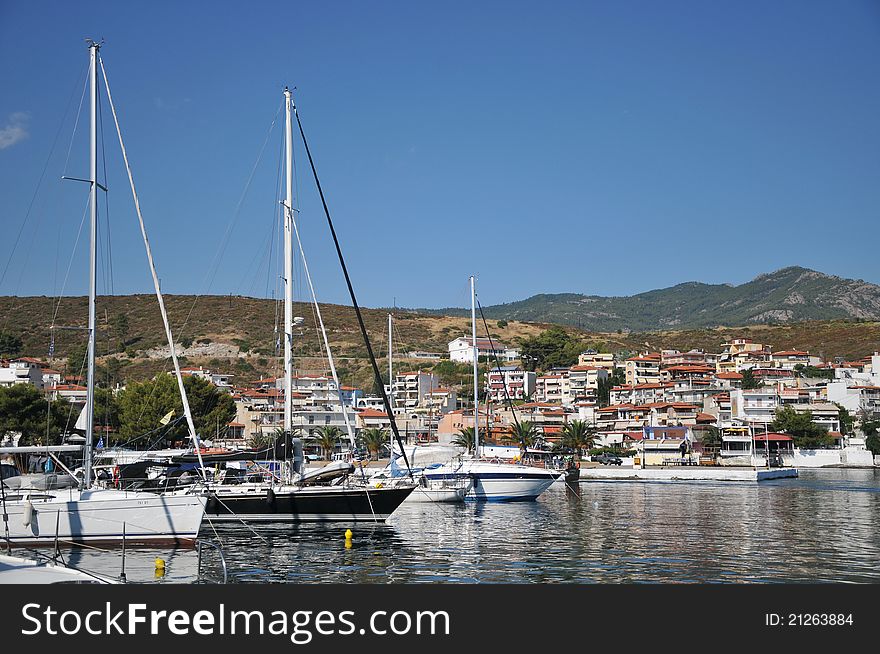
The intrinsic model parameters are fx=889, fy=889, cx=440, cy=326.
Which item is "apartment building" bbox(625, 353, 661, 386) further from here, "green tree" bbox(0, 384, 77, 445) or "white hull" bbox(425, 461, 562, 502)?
"green tree" bbox(0, 384, 77, 445)

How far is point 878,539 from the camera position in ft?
100

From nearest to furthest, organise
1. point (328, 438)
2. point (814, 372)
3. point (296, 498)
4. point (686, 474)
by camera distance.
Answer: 1. point (296, 498)
2. point (686, 474)
3. point (328, 438)
4. point (814, 372)

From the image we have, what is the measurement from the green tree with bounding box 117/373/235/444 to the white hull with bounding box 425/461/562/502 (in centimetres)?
2866

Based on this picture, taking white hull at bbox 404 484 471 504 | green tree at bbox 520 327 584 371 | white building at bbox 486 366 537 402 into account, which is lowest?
white hull at bbox 404 484 471 504

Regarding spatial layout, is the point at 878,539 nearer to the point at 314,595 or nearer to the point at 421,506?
the point at 421,506

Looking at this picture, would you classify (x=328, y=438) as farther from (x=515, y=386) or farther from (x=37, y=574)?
(x=37, y=574)

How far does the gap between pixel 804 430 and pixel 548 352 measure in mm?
59034

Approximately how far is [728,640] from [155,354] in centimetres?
12569

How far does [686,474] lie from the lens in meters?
74.0

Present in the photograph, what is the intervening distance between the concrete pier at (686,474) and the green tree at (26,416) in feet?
137

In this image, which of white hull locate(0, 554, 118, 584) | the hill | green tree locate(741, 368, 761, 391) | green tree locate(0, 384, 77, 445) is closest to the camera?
Answer: white hull locate(0, 554, 118, 584)

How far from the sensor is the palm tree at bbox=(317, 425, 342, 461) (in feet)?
269

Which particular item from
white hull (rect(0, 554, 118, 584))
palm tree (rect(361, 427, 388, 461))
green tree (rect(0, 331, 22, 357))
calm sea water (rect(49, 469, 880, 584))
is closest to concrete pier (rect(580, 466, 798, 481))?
palm tree (rect(361, 427, 388, 461))

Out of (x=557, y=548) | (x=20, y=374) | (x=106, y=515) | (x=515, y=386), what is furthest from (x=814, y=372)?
(x=106, y=515)
